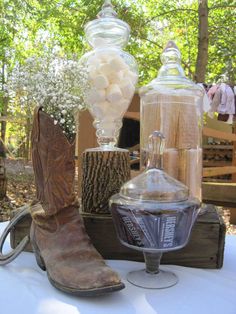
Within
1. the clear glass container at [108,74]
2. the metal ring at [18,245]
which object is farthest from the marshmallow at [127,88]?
the metal ring at [18,245]

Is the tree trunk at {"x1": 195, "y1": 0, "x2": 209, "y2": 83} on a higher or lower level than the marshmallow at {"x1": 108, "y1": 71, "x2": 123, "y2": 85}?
higher

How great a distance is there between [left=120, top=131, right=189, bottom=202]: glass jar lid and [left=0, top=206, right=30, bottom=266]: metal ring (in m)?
0.24

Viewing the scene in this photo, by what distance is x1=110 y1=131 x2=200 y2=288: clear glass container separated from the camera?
0.59 meters

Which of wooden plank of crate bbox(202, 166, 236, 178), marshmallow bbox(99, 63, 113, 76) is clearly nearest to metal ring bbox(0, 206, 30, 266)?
marshmallow bbox(99, 63, 113, 76)

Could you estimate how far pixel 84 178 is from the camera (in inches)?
33.3

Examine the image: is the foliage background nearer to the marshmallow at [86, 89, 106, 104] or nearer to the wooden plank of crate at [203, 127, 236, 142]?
the wooden plank of crate at [203, 127, 236, 142]

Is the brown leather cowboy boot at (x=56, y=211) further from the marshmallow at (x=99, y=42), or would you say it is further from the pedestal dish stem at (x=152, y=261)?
the marshmallow at (x=99, y=42)

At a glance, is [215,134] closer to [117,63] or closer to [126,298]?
[117,63]

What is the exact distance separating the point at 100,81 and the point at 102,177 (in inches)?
8.6

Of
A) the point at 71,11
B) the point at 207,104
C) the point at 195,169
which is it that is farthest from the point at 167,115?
A: the point at 71,11

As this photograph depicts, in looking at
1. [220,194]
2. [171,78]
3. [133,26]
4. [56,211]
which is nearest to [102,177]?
[56,211]

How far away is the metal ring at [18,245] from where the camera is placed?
28.1 inches

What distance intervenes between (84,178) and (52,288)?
0.96 ft

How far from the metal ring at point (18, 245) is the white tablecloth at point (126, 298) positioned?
2cm
